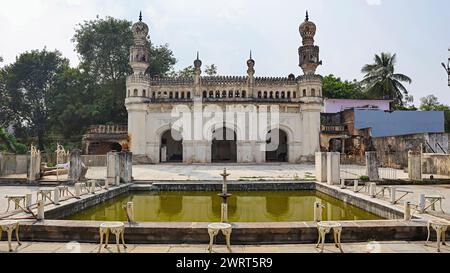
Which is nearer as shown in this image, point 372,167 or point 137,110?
point 372,167

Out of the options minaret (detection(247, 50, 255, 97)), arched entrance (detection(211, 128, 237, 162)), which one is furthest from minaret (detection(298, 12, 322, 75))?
arched entrance (detection(211, 128, 237, 162))

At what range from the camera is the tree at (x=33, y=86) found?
31.9 m

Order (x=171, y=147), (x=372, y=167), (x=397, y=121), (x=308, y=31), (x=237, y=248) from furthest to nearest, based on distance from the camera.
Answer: (x=171, y=147)
(x=308, y=31)
(x=397, y=121)
(x=372, y=167)
(x=237, y=248)

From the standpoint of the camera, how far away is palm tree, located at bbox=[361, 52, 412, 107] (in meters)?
32.9

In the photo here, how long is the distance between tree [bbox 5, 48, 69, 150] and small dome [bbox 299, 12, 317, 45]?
23776 millimetres

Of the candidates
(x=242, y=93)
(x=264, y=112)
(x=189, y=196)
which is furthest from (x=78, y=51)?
(x=189, y=196)

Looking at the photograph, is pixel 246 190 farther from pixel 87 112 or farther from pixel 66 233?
pixel 87 112

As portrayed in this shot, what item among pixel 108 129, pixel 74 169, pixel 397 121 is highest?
pixel 397 121

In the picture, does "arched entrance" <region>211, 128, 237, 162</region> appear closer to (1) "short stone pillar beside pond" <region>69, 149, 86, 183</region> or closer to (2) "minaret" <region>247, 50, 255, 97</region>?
(2) "minaret" <region>247, 50, 255, 97</region>

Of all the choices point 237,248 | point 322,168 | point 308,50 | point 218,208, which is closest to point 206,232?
point 237,248

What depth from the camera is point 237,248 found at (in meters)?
5.25

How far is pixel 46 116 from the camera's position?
108ft

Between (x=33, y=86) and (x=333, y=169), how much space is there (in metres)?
31.4

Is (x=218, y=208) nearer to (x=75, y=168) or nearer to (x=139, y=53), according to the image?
(x=75, y=168)
